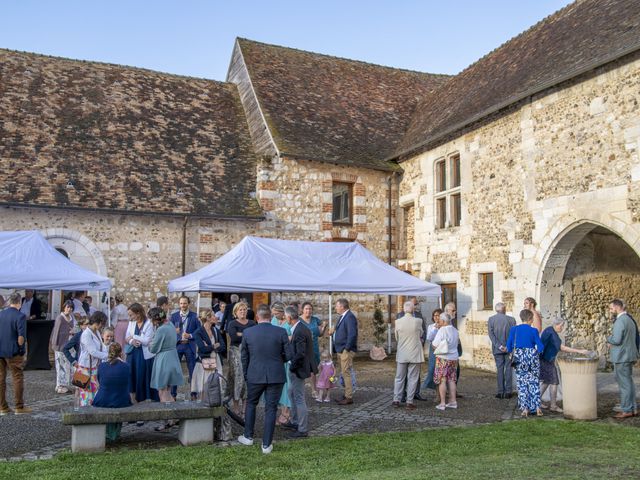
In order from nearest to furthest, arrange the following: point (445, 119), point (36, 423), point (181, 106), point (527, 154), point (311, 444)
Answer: point (311, 444) < point (36, 423) < point (527, 154) < point (445, 119) < point (181, 106)

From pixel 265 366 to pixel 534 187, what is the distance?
8.23 m

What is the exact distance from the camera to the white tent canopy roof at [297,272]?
10.7 meters

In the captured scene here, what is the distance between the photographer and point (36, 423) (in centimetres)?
817

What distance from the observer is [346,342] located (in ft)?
33.2

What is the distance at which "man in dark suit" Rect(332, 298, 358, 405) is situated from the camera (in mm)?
9992

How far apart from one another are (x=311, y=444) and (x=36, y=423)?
11.7 ft

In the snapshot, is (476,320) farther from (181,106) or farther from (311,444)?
(181,106)

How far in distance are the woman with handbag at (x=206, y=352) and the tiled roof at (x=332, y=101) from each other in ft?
27.8

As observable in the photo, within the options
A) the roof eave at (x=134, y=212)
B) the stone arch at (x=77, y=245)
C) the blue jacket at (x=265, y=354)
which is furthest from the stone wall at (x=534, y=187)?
the stone arch at (x=77, y=245)

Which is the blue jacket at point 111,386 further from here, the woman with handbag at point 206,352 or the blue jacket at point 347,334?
the blue jacket at point 347,334

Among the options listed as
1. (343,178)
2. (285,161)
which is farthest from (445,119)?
(285,161)

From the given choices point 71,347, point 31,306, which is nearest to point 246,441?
point 71,347

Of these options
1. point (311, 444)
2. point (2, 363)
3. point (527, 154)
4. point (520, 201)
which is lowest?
point (311, 444)

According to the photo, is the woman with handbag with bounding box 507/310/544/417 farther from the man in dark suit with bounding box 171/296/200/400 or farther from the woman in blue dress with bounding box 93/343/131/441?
the woman in blue dress with bounding box 93/343/131/441
